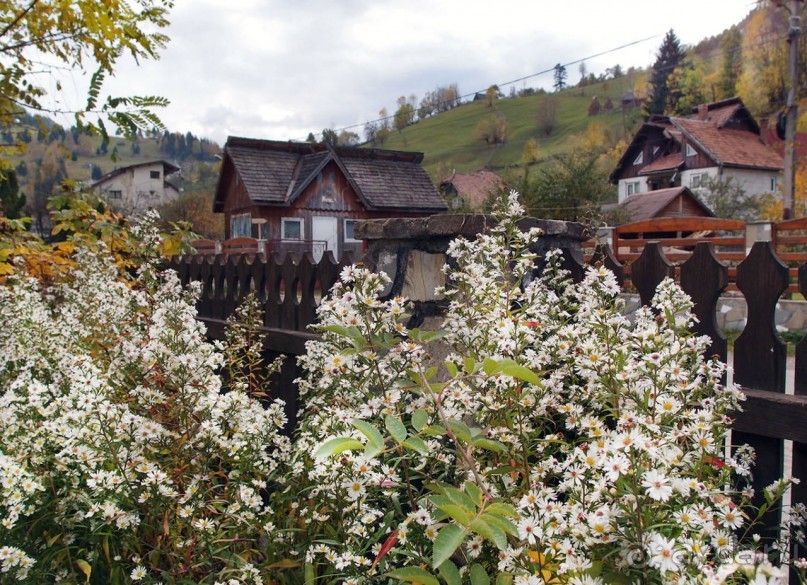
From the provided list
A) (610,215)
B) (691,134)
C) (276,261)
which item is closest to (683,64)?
(691,134)

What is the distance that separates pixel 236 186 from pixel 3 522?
79.3 ft

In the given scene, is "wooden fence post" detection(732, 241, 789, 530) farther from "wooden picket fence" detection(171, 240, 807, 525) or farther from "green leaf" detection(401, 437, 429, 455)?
"green leaf" detection(401, 437, 429, 455)

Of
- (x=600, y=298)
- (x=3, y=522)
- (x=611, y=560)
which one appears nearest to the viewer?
(x=611, y=560)

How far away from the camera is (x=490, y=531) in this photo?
47.5 inches

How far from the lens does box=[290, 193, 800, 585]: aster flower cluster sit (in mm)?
1216

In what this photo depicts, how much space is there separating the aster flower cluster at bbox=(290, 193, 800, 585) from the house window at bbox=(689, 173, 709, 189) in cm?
3820

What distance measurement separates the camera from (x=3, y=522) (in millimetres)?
2186

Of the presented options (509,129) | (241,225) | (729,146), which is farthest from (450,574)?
(509,129)

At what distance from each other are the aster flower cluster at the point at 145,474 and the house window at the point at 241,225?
22.6 metres

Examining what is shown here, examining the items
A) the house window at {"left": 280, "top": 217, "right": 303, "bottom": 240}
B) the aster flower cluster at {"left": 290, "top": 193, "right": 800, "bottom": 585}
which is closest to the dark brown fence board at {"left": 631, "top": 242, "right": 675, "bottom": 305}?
the aster flower cluster at {"left": 290, "top": 193, "right": 800, "bottom": 585}

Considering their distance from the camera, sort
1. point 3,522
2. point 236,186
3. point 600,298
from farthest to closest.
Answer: point 236,186, point 3,522, point 600,298

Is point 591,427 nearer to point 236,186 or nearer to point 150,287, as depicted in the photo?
point 150,287

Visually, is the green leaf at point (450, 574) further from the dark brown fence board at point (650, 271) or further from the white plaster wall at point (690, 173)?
the white plaster wall at point (690, 173)

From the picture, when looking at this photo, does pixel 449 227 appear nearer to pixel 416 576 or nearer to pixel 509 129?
pixel 416 576
